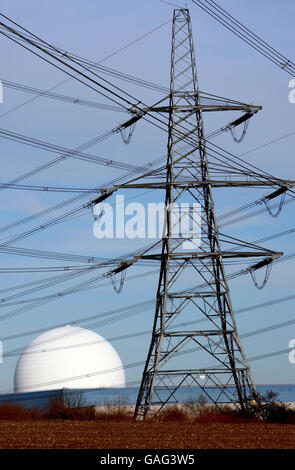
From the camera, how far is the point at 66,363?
98.8 metres

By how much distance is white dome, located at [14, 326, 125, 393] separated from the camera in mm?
98750

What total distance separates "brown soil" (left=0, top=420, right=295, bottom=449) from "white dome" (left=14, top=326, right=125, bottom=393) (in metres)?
65.3

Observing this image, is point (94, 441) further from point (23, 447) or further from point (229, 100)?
point (229, 100)

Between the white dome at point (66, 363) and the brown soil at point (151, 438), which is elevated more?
the white dome at point (66, 363)

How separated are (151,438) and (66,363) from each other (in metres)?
72.7

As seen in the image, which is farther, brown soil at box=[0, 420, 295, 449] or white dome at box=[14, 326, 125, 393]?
white dome at box=[14, 326, 125, 393]

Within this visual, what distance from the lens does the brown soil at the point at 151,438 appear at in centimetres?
2467

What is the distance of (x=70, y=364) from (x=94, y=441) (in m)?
73.8

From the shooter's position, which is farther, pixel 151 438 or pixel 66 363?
pixel 66 363

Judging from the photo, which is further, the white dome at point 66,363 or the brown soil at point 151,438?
the white dome at point 66,363

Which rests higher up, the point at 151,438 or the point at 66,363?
the point at 66,363

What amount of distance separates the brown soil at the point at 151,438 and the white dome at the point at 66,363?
65255 millimetres
